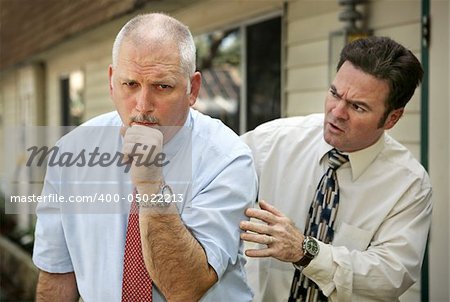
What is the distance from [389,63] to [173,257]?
1.07 m

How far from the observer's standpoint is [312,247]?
2025mm

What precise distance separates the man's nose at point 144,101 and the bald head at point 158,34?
0.40ft

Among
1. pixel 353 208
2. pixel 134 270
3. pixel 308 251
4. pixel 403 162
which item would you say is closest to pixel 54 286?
pixel 134 270

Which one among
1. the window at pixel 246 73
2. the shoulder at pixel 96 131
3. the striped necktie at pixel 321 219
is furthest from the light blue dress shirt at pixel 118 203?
the window at pixel 246 73

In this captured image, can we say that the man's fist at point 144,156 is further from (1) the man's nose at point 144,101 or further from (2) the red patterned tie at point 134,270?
(2) the red patterned tie at point 134,270

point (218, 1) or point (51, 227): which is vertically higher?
point (218, 1)

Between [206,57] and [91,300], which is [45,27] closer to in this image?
[206,57]

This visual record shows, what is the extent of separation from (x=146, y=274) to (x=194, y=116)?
0.53m

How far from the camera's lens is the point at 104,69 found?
8039mm

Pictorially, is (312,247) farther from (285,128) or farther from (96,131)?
(96,131)

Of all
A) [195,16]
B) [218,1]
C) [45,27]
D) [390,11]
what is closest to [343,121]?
[390,11]

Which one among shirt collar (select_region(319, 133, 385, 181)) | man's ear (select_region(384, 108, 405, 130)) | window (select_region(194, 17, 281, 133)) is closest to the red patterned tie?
shirt collar (select_region(319, 133, 385, 181))

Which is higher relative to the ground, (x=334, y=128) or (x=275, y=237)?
(x=334, y=128)

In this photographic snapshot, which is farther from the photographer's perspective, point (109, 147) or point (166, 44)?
point (109, 147)
